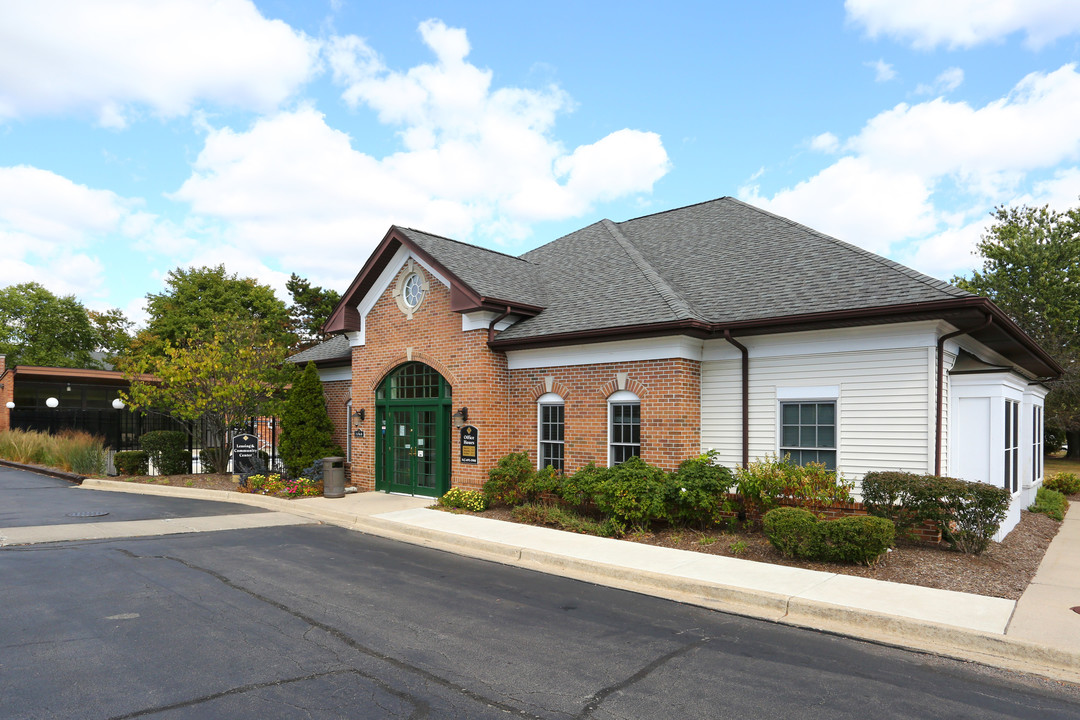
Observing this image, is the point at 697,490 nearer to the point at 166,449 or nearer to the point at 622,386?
the point at 622,386

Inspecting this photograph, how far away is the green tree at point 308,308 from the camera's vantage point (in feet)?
163

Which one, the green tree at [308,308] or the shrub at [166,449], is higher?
the green tree at [308,308]

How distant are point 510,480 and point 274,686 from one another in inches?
347

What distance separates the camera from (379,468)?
17547 mm

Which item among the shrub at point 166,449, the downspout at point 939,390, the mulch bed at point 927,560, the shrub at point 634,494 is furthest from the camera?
the shrub at point 166,449

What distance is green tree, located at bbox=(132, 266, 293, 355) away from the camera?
4606 centimetres

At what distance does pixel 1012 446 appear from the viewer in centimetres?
1286

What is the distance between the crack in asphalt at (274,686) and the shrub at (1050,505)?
15.8m

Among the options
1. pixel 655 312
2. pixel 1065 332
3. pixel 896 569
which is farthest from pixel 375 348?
pixel 1065 332

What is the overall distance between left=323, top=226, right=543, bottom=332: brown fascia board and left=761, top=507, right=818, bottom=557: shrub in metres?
7.67

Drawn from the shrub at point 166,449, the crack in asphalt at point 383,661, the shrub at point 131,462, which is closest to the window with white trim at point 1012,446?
the crack in asphalt at point 383,661

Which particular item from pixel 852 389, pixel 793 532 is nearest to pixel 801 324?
pixel 852 389

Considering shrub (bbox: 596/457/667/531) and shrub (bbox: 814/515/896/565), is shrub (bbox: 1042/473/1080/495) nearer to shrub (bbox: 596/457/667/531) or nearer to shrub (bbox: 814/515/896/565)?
shrub (bbox: 814/515/896/565)

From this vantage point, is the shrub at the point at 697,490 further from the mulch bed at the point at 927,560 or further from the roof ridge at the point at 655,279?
the roof ridge at the point at 655,279
